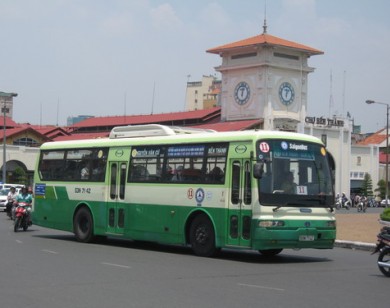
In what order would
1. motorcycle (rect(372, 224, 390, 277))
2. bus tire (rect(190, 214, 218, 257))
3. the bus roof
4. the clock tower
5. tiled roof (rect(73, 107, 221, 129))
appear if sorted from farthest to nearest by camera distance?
tiled roof (rect(73, 107, 221, 129))
the clock tower
bus tire (rect(190, 214, 218, 257))
the bus roof
motorcycle (rect(372, 224, 390, 277))

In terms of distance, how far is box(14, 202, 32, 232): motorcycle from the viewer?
2492cm

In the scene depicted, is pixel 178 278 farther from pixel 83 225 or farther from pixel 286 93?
pixel 286 93

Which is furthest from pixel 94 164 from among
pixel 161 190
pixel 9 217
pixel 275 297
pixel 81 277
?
pixel 9 217

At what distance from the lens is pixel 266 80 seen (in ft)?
238

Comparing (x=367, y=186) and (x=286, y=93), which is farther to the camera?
(x=367, y=186)

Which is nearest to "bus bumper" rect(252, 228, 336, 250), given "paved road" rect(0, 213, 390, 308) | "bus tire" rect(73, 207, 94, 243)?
"paved road" rect(0, 213, 390, 308)

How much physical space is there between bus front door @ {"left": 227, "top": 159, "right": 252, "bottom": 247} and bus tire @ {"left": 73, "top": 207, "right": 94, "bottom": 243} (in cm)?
579

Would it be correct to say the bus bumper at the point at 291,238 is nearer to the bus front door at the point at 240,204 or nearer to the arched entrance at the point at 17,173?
the bus front door at the point at 240,204

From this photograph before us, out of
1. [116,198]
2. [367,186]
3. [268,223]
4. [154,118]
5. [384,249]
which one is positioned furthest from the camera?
[367,186]

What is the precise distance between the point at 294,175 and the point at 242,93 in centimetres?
5892

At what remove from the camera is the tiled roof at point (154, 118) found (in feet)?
269

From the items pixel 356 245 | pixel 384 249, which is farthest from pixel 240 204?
pixel 356 245

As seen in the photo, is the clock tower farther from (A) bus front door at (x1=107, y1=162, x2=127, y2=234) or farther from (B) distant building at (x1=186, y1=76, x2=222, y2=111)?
(B) distant building at (x1=186, y1=76, x2=222, y2=111)

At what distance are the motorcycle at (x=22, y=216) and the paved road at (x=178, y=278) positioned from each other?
212 inches
